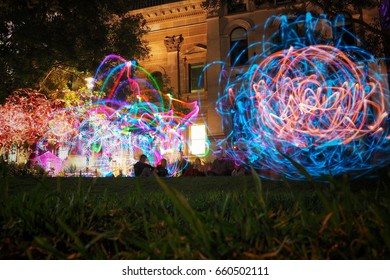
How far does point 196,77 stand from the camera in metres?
26.8

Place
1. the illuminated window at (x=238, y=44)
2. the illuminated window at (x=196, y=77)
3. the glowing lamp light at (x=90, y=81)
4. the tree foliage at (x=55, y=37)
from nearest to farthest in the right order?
the tree foliage at (x=55, y=37), the glowing lamp light at (x=90, y=81), the illuminated window at (x=238, y=44), the illuminated window at (x=196, y=77)

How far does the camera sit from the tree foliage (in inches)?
583

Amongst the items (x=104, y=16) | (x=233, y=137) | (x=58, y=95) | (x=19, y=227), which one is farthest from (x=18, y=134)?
(x=19, y=227)

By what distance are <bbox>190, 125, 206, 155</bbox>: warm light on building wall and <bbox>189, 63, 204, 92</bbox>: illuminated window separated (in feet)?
12.6

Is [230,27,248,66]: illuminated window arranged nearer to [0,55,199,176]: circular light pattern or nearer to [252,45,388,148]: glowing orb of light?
[0,55,199,176]: circular light pattern

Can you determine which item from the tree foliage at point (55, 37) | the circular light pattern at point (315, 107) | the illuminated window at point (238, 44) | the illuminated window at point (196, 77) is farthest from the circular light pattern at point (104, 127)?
the circular light pattern at point (315, 107)

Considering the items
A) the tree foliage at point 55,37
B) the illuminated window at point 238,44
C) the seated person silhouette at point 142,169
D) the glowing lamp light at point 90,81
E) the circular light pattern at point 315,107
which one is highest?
the illuminated window at point 238,44

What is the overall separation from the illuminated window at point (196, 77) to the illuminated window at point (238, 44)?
327cm

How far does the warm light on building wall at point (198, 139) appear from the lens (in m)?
24.3

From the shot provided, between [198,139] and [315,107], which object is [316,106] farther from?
[198,139]

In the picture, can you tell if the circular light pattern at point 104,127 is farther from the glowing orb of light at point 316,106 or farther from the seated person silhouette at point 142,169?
the glowing orb of light at point 316,106

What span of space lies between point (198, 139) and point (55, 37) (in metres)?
12.9

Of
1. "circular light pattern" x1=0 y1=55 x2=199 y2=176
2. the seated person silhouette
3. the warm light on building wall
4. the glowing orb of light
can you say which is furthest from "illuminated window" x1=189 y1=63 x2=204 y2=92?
the seated person silhouette

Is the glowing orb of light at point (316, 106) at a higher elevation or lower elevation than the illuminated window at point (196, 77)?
lower
